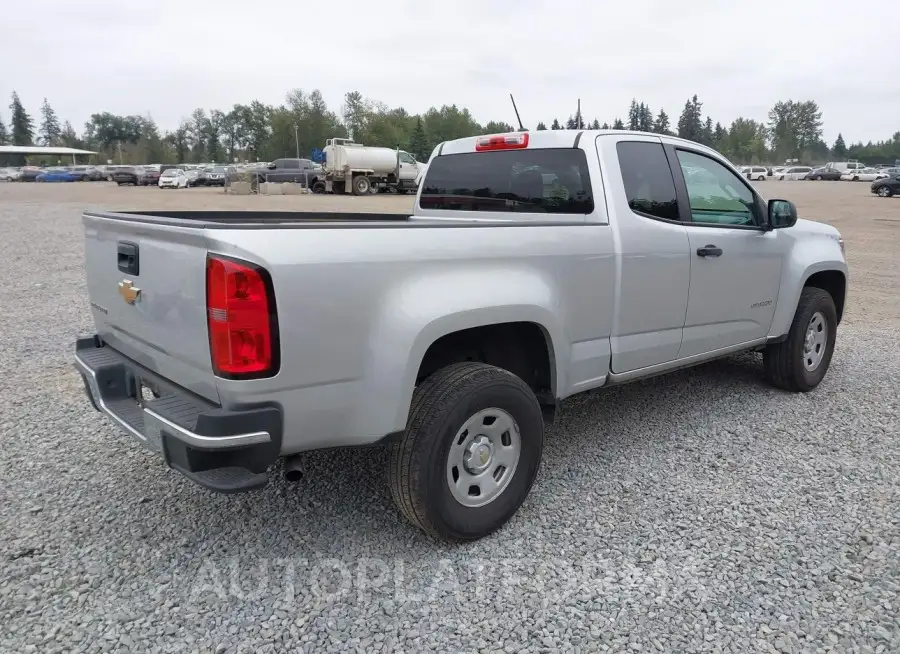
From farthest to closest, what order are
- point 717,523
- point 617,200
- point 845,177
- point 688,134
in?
1. point 688,134
2. point 845,177
3. point 617,200
4. point 717,523

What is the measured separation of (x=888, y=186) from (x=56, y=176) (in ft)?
225

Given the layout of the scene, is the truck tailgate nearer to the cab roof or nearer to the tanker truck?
the cab roof

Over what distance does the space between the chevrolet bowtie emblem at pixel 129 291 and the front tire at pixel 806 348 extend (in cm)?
444

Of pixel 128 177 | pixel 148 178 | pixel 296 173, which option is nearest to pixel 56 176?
pixel 148 178

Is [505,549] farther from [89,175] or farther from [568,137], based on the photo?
[89,175]

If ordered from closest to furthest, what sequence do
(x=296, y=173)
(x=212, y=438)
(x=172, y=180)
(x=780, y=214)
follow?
(x=212, y=438)
(x=780, y=214)
(x=296, y=173)
(x=172, y=180)

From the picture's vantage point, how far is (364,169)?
112 ft

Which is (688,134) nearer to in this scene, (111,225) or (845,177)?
(845,177)

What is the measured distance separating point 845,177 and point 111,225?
77.6 meters

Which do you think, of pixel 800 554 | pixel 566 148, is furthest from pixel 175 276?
pixel 800 554

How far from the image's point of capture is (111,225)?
10.5 ft

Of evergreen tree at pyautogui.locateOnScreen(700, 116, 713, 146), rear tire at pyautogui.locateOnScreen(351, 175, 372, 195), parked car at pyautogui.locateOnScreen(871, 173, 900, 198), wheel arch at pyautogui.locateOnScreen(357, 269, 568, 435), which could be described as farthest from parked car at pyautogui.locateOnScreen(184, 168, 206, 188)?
evergreen tree at pyautogui.locateOnScreen(700, 116, 713, 146)

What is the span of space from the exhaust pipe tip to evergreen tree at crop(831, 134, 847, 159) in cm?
14493

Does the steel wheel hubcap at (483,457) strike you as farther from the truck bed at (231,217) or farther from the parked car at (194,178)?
the parked car at (194,178)
